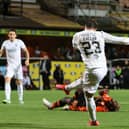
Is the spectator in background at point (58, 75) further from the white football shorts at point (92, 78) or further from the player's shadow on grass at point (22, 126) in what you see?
the white football shorts at point (92, 78)

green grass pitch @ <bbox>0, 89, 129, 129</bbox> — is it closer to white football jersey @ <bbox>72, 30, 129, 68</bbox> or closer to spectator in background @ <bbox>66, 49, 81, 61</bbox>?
white football jersey @ <bbox>72, 30, 129, 68</bbox>

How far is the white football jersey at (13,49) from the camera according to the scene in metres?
21.7

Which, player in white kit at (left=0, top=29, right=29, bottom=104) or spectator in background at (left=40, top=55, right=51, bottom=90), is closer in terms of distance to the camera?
player in white kit at (left=0, top=29, right=29, bottom=104)

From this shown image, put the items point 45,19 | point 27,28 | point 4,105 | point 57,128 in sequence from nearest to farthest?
point 57,128, point 4,105, point 27,28, point 45,19

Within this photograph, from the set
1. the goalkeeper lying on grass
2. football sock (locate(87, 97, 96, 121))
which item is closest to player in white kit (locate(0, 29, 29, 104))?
the goalkeeper lying on grass

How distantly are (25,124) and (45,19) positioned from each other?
1268 inches

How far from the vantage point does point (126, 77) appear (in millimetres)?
39594

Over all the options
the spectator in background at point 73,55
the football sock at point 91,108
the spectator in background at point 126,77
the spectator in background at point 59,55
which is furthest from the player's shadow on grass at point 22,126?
the spectator in background at point 59,55

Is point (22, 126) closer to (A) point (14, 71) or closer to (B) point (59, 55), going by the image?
(A) point (14, 71)

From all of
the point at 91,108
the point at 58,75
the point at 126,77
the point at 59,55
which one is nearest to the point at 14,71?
the point at 91,108

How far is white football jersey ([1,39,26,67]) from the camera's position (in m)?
21.7

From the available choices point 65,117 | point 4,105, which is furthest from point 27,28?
point 65,117

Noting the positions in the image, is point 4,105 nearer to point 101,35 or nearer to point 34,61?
point 101,35

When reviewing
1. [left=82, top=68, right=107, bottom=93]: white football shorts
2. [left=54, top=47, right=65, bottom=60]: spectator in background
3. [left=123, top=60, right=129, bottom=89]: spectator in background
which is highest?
[left=82, top=68, right=107, bottom=93]: white football shorts
